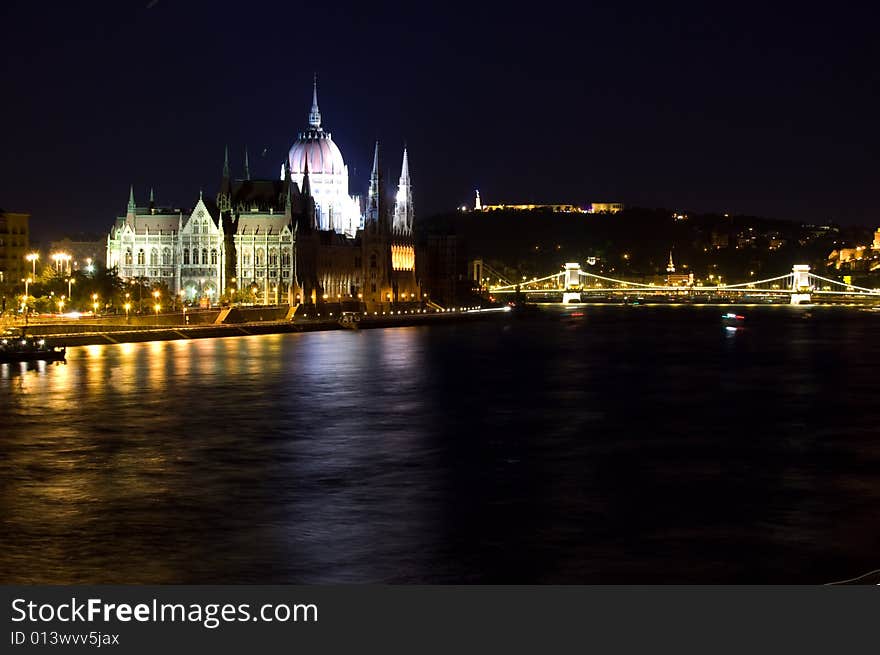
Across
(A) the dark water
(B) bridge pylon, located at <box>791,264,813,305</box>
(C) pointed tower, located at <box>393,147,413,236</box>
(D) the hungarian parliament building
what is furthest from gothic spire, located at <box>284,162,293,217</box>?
(B) bridge pylon, located at <box>791,264,813,305</box>

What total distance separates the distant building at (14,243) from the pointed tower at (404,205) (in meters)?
31.2

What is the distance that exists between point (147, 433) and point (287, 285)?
63.6 meters

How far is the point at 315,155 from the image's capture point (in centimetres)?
11119

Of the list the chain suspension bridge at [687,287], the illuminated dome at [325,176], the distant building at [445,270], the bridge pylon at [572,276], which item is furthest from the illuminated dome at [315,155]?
the bridge pylon at [572,276]

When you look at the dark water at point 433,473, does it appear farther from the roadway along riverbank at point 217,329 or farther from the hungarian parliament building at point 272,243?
the hungarian parliament building at point 272,243

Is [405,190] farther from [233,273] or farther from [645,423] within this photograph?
[645,423]

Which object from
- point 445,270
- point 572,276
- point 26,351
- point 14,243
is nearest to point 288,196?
point 14,243

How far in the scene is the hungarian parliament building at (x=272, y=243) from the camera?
315 ft

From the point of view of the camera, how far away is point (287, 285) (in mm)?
95438

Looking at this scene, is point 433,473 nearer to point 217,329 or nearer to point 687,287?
point 217,329

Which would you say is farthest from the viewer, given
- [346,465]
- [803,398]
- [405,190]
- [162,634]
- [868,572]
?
[405,190]

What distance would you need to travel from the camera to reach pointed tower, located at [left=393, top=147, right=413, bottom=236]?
119500mm

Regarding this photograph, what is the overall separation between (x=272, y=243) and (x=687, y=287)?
49955mm

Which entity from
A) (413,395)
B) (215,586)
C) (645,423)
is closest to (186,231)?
(413,395)
